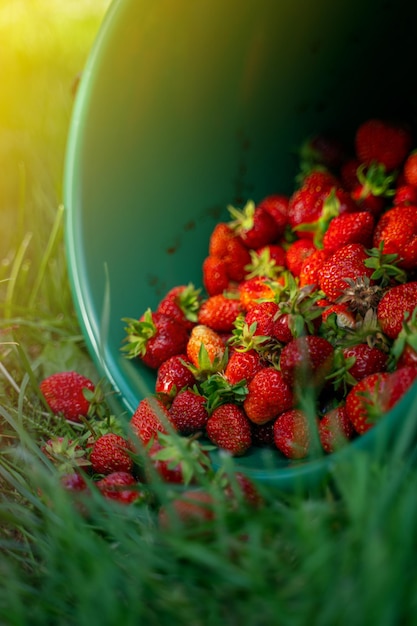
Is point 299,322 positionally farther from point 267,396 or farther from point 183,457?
point 183,457

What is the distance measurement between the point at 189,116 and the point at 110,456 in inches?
27.0

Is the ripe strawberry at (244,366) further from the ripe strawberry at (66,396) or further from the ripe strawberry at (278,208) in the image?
the ripe strawberry at (278,208)

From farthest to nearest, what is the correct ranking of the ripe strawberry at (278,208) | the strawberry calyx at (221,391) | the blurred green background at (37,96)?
the blurred green background at (37,96) → the ripe strawberry at (278,208) → the strawberry calyx at (221,391)

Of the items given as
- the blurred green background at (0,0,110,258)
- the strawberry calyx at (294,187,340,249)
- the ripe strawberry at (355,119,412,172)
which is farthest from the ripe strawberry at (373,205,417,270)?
the blurred green background at (0,0,110,258)

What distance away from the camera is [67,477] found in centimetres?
92

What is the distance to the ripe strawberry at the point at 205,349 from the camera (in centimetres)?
108

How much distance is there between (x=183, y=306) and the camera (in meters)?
1.23

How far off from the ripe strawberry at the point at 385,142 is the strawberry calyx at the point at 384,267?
34 cm

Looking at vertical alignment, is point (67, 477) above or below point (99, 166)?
below

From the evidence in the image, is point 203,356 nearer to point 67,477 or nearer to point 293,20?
point 67,477

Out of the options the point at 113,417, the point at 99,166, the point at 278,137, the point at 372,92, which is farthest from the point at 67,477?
the point at 372,92

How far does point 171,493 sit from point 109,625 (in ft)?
0.51

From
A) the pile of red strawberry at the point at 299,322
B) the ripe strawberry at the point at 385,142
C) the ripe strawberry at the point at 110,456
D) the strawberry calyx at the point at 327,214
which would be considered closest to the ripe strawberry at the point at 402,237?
the pile of red strawberry at the point at 299,322

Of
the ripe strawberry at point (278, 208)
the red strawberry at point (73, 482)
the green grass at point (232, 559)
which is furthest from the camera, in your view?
the ripe strawberry at point (278, 208)
